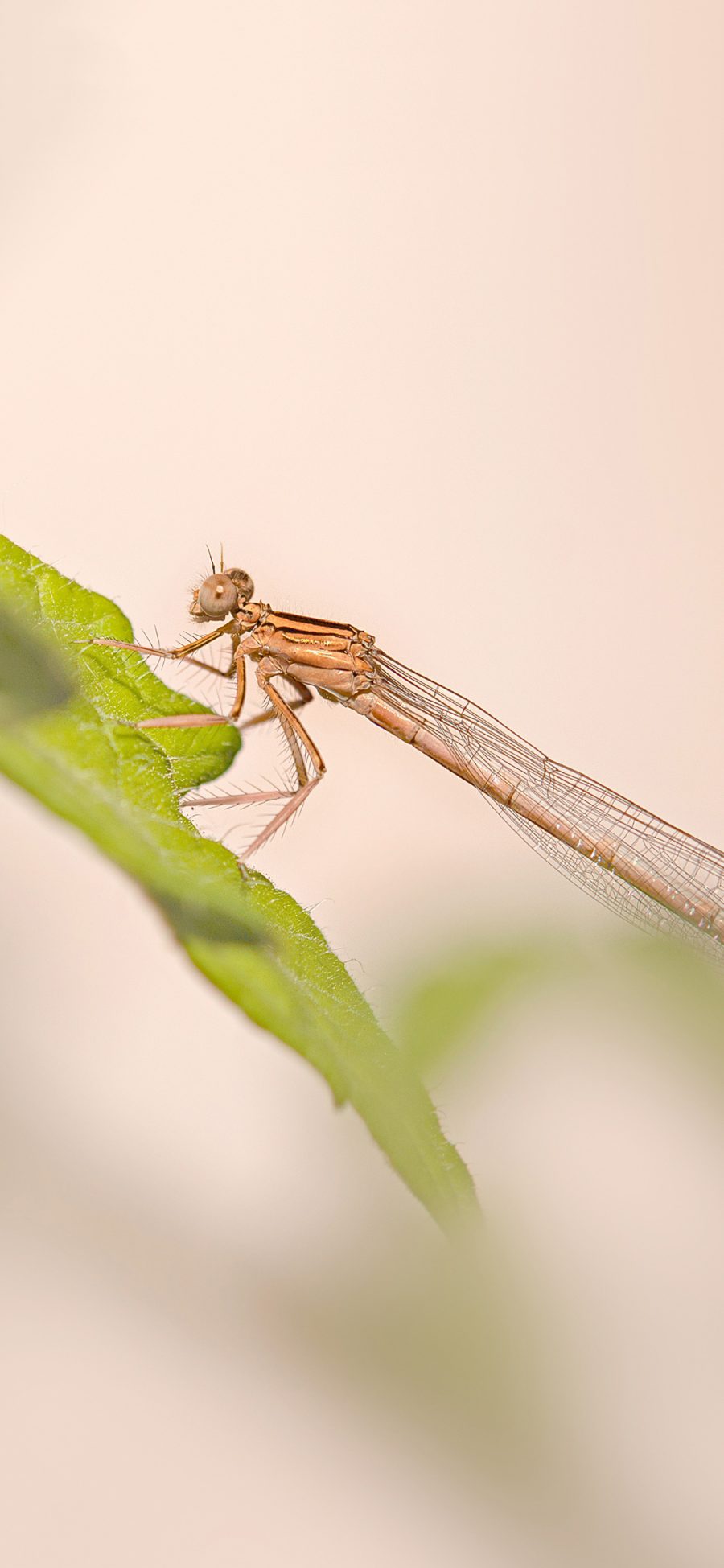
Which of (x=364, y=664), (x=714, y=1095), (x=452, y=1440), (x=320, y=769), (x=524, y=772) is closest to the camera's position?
(x=714, y=1095)

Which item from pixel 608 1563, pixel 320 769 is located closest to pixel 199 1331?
pixel 608 1563

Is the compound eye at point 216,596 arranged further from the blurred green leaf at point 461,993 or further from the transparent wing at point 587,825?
the blurred green leaf at point 461,993

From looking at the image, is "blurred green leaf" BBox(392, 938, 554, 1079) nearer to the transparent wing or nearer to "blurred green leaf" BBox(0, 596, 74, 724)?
"blurred green leaf" BBox(0, 596, 74, 724)

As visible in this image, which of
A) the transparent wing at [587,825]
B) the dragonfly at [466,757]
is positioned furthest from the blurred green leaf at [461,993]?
the transparent wing at [587,825]

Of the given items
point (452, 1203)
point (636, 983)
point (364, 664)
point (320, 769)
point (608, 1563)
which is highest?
point (364, 664)

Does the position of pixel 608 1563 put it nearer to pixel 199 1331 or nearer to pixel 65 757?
pixel 199 1331

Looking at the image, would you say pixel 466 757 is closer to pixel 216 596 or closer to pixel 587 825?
pixel 587 825
